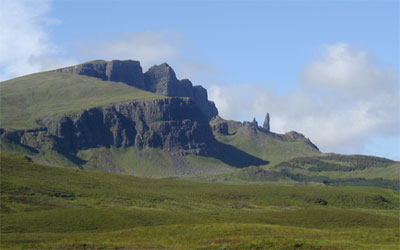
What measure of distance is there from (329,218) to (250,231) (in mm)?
63302

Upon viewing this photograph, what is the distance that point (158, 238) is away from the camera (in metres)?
100

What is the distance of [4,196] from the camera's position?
182625 millimetres

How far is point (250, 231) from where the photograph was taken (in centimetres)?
10662

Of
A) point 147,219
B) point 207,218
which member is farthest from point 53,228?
point 207,218

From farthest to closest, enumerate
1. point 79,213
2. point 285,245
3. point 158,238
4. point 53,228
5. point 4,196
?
point 4,196 < point 79,213 < point 53,228 < point 158,238 < point 285,245

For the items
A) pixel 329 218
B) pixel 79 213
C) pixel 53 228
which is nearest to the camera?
pixel 53 228

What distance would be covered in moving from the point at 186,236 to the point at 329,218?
238 ft

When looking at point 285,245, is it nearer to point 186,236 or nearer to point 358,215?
point 186,236

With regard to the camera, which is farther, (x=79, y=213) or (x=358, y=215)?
(x=358, y=215)

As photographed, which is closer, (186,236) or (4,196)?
(186,236)

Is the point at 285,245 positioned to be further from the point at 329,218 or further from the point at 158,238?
the point at 329,218

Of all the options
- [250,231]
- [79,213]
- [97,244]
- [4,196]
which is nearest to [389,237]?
[250,231]

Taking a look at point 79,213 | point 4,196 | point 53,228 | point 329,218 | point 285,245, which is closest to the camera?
point 285,245

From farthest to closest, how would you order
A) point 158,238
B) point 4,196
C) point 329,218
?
point 4,196, point 329,218, point 158,238
